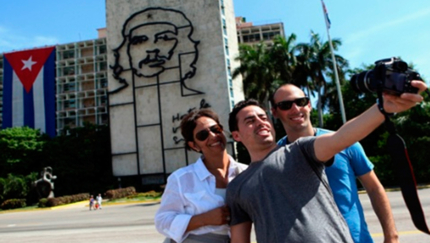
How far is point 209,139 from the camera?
265 cm

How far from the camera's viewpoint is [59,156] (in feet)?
138

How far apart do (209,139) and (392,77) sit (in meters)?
1.46

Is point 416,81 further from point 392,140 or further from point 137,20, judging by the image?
point 137,20

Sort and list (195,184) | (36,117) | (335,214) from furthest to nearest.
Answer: (36,117) < (195,184) < (335,214)

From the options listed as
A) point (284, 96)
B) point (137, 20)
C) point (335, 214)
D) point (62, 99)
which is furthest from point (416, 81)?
point (62, 99)

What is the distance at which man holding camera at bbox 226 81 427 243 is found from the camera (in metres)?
1.83

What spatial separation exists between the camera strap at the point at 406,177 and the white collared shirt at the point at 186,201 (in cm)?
123

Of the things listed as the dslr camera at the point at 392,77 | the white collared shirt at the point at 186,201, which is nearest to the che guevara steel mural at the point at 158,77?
the white collared shirt at the point at 186,201

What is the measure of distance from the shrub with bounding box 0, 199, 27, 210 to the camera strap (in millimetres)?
39697

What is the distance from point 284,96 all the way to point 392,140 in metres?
1.25

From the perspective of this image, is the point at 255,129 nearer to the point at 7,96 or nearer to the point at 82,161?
the point at 82,161

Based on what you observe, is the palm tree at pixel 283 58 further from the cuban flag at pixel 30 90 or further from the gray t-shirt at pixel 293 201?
the cuban flag at pixel 30 90

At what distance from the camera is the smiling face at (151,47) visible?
130ft

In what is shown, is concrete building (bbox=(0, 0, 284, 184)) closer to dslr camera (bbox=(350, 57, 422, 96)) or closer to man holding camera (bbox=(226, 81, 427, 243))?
man holding camera (bbox=(226, 81, 427, 243))
